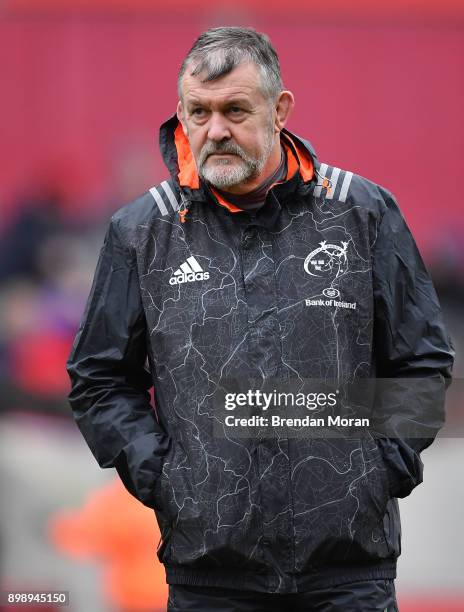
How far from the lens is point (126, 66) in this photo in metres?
3.88

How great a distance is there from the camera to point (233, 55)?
7.45 ft

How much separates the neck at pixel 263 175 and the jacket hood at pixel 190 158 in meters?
0.03

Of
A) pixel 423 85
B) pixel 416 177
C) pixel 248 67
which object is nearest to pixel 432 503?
pixel 416 177

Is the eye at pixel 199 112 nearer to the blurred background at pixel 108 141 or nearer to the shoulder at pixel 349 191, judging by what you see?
the shoulder at pixel 349 191

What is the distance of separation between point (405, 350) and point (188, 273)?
46cm

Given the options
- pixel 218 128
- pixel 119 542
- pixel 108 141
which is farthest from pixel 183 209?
pixel 119 542

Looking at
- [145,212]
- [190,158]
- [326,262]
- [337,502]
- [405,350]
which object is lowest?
[337,502]

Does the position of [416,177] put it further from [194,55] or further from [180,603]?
[180,603]

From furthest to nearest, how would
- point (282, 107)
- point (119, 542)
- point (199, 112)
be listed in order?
point (119, 542) < point (282, 107) < point (199, 112)

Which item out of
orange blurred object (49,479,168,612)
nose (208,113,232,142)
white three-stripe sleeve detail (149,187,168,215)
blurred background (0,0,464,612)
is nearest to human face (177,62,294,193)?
nose (208,113,232,142)

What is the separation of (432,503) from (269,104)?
1.91 m

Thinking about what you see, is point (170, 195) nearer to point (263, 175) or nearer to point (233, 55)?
point (263, 175)

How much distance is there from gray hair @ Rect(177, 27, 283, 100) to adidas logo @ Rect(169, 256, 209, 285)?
36 centimetres

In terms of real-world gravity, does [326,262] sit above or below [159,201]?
below
